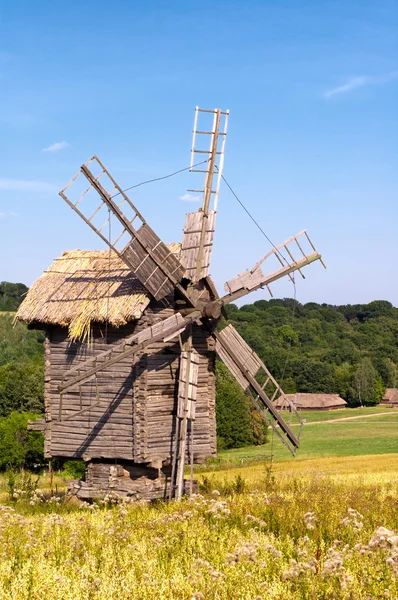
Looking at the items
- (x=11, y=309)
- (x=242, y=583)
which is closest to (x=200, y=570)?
(x=242, y=583)

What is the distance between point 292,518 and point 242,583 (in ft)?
12.2

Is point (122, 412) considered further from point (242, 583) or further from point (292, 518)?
point (242, 583)

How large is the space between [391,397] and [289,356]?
1366 centimetres

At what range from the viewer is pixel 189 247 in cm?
1816

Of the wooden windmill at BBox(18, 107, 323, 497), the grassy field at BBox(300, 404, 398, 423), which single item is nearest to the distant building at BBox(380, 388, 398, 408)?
the grassy field at BBox(300, 404, 398, 423)

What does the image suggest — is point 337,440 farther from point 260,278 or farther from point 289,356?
point 260,278

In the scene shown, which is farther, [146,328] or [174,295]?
[174,295]

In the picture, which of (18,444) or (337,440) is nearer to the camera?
(18,444)

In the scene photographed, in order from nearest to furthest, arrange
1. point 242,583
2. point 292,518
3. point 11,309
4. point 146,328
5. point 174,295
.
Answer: point 242,583 → point 292,518 → point 146,328 → point 174,295 → point 11,309

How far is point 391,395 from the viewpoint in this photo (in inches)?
3804

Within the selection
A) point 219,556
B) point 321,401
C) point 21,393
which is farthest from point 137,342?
point 321,401

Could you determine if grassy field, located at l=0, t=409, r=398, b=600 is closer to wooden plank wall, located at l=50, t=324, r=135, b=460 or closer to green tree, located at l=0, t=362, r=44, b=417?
wooden plank wall, located at l=50, t=324, r=135, b=460

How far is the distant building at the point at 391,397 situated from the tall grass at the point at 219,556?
85989 millimetres

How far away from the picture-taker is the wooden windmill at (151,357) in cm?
1708
